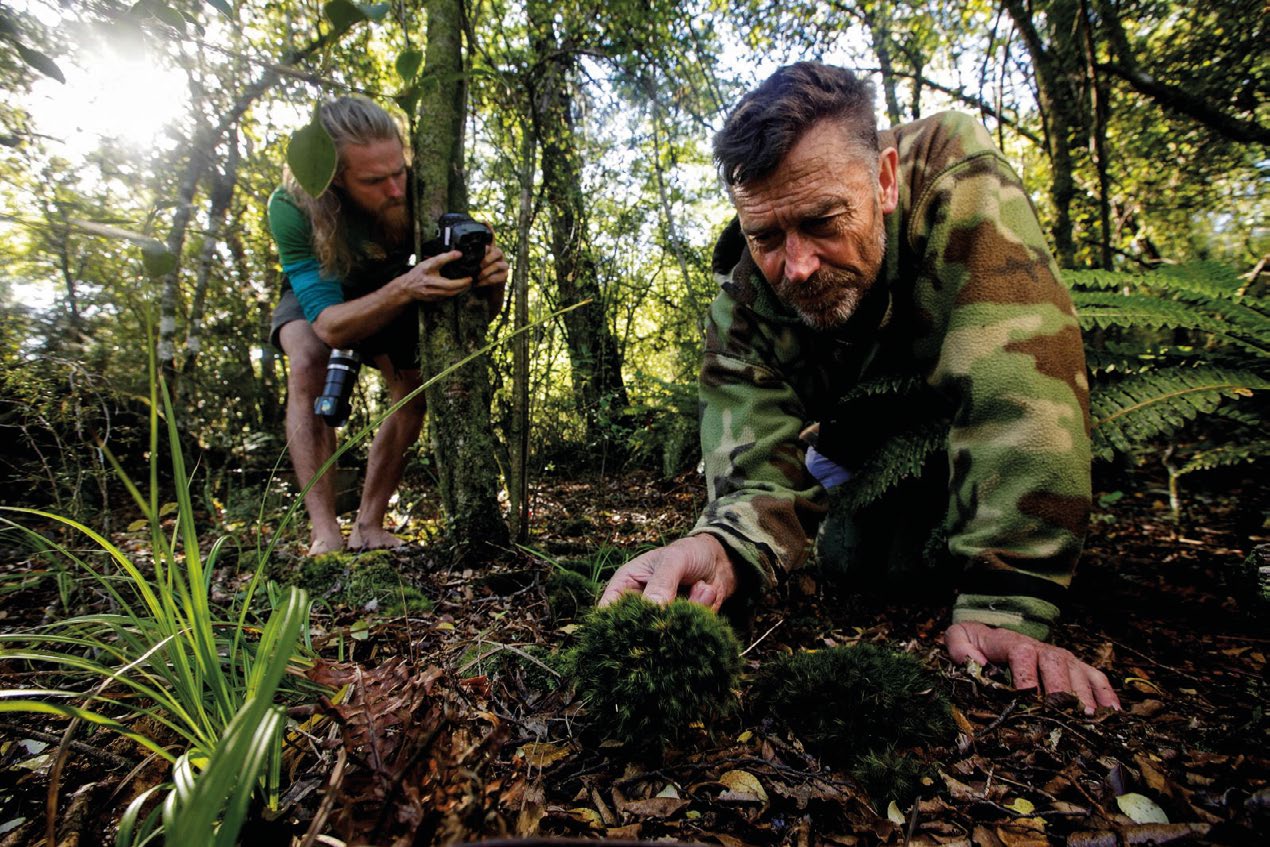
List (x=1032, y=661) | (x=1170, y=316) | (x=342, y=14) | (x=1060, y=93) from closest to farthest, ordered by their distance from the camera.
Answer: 1. (x=342, y=14)
2. (x=1032, y=661)
3. (x=1170, y=316)
4. (x=1060, y=93)

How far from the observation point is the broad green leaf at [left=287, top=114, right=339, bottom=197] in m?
0.60

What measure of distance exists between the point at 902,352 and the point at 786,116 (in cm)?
104

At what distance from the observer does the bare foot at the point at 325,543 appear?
9.57ft

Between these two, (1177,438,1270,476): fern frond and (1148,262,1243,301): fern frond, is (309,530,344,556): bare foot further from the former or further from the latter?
(1148,262,1243,301): fern frond

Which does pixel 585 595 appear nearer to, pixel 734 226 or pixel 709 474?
pixel 709 474

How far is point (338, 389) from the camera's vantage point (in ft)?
9.88

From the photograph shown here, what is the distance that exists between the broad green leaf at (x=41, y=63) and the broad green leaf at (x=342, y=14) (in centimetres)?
64

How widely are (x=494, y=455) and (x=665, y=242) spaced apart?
4297 mm

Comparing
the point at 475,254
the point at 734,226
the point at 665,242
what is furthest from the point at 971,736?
the point at 665,242

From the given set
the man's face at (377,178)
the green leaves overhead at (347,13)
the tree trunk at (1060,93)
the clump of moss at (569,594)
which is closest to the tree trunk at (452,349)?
the man's face at (377,178)

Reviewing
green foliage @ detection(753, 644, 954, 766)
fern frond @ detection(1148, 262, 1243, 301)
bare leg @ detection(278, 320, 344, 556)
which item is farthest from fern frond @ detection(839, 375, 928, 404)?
bare leg @ detection(278, 320, 344, 556)

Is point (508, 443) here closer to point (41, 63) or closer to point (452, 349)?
point (452, 349)

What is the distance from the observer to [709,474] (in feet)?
7.36

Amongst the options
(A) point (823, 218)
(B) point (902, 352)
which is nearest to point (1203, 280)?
(B) point (902, 352)
